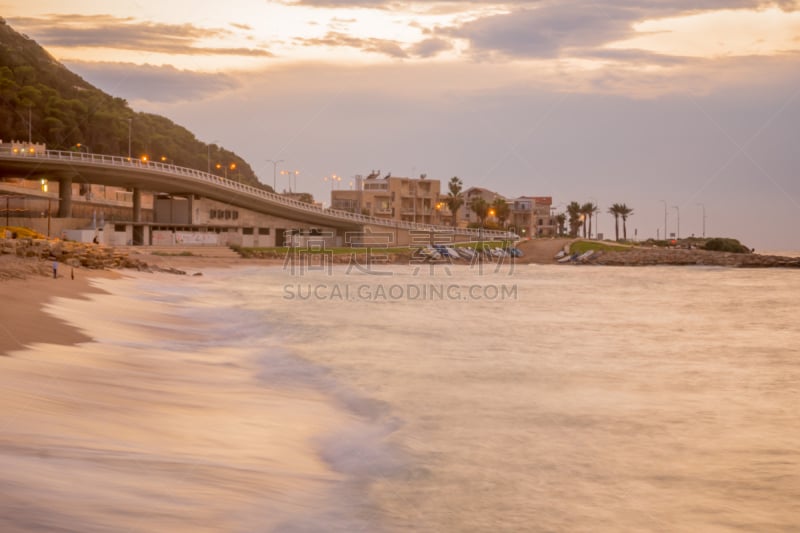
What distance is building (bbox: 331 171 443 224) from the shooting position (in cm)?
12950

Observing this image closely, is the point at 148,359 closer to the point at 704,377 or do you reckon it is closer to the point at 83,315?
the point at 83,315

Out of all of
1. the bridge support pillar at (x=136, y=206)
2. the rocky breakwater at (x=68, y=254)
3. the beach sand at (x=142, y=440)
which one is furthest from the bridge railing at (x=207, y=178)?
→ the beach sand at (x=142, y=440)

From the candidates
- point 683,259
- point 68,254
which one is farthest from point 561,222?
point 68,254

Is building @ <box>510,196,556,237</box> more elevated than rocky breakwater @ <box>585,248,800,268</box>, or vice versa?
building @ <box>510,196,556,237</box>

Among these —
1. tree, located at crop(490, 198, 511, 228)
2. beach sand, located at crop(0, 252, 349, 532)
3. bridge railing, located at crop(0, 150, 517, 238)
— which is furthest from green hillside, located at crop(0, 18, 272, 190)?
beach sand, located at crop(0, 252, 349, 532)

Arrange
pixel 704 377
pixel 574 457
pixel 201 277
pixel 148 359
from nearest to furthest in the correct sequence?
pixel 574 457 < pixel 148 359 < pixel 704 377 < pixel 201 277

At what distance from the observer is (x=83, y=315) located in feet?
58.5

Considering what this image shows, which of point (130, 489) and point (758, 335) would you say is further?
point (758, 335)

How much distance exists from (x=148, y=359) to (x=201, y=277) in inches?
1344

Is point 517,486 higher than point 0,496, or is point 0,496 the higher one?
point 0,496

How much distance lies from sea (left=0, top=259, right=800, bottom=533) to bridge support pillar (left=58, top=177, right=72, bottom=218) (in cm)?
5808

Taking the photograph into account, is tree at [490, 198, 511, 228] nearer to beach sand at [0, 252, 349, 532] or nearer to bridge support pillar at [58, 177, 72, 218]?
bridge support pillar at [58, 177, 72, 218]

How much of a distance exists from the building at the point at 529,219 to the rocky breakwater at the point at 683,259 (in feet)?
164

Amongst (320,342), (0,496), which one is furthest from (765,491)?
(320,342)
